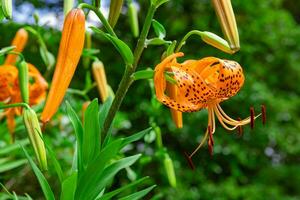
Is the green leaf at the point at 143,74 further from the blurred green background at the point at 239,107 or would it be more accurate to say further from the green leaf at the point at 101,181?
the blurred green background at the point at 239,107

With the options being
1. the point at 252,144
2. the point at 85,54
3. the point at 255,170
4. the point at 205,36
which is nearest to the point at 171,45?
the point at 205,36

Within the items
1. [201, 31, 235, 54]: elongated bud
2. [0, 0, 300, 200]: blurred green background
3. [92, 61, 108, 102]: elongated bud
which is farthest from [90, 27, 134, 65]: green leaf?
[0, 0, 300, 200]: blurred green background

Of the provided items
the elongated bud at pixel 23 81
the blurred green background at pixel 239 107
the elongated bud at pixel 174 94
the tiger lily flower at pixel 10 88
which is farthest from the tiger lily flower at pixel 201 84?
the blurred green background at pixel 239 107

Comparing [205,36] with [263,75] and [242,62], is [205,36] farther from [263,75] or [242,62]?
[263,75]

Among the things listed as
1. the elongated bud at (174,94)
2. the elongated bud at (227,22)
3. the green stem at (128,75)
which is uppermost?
the elongated bud at (227,22)

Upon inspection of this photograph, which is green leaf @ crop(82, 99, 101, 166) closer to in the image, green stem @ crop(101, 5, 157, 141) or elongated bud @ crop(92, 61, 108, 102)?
green stem @ crop(101, 5, 157, 141)
